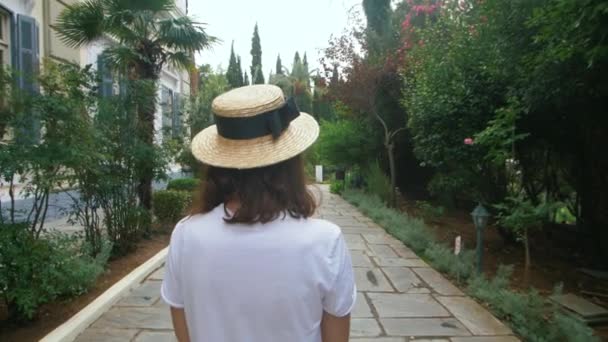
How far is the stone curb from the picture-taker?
344 cm

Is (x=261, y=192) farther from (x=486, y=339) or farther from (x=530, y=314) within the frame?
(x=530, y=314)

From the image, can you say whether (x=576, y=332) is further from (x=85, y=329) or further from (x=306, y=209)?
(x=85, y=329)

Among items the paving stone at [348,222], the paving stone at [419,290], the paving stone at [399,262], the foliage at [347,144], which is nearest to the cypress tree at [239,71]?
the foliage at [347,144]

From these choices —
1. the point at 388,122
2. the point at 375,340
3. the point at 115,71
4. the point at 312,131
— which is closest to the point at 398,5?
the point at 388,122

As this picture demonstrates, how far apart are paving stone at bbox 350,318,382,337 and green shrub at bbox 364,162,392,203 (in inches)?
339

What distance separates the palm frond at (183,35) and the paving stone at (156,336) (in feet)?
17.5

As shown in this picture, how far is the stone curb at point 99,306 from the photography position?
3.44 metres

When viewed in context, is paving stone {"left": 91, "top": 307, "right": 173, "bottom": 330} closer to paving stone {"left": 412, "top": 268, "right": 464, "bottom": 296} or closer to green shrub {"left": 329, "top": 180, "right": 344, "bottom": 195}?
paving stone {"left": 412, "top": 268, "right": 464, "bottom": 296}

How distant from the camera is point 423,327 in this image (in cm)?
395

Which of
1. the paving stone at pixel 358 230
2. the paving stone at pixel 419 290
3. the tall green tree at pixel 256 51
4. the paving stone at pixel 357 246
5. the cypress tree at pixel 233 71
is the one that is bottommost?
the paving stone at pixel 419 290

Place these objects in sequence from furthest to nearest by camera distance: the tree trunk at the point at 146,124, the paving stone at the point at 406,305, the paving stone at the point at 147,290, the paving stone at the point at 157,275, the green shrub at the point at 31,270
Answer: the tree trunk at the point at 146,124, the paving stone at the point at 157,275, the paving stone at the point at 147,290, the paving stone at the point at 406,305, the green shrub at the point at 31,270

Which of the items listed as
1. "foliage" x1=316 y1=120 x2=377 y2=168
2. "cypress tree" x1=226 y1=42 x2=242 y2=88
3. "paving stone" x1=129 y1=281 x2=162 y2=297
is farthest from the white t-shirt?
"cypress tree" x1=226 y1=42 x2=242 y2=88

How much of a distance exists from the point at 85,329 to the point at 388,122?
10763mm

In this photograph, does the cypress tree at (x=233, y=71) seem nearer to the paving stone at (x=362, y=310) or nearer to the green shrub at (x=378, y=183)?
the green shrub at (x=378, y=183)
